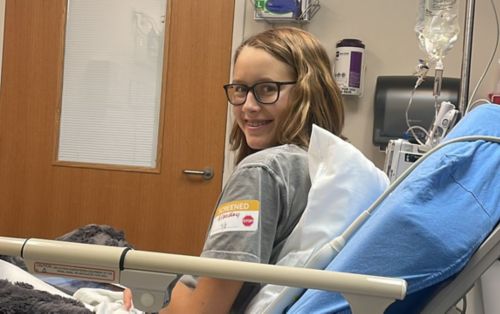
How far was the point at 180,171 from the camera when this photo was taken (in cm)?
256

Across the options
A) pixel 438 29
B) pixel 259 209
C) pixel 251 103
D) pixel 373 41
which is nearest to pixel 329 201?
pixel 259 209

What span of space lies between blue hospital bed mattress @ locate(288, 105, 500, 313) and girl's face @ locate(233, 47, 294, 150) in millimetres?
433

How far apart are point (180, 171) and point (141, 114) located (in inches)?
14.6

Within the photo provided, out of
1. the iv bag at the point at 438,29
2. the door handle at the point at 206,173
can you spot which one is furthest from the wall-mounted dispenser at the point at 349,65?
the door handle at the point at 206,173

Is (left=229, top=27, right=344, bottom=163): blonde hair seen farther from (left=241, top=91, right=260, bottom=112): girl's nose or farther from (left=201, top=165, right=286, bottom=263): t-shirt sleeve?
(left=201, top=165, right=286, bottom=263): t-shirt sleeve

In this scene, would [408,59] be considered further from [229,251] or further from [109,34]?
[229,251]

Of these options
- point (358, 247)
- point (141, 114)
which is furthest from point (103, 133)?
point (358, 247)

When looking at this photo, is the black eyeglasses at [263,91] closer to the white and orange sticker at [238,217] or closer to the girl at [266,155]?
the girl at [266,155]

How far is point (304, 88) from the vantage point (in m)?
1.03

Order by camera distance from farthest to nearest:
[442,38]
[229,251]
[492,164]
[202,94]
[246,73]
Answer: [202,94] < [442,38] < [246,73] < [229,251] < [492,164]

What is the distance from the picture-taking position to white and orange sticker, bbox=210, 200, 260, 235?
818 millimetres

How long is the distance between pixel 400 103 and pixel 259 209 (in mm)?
1568

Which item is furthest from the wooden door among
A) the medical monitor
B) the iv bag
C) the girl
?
the girl

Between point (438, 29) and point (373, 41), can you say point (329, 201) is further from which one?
point (373, 41)
